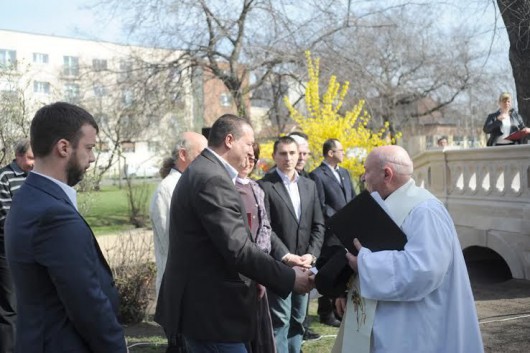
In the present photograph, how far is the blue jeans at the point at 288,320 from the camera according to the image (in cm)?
543

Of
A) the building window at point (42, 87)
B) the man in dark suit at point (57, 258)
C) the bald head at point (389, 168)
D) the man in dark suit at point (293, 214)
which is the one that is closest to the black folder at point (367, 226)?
the bald head at point (389, 168)

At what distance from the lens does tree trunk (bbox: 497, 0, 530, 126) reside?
9141 mm

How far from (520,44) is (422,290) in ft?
26.4

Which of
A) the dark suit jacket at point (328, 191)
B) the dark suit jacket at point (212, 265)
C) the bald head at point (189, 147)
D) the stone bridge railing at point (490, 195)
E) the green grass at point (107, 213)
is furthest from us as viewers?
the green grass at point (107, 213)

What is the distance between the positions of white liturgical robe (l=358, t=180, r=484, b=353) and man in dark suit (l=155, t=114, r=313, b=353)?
0.58 meters

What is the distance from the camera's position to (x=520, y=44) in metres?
10.2

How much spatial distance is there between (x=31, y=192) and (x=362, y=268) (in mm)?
1829

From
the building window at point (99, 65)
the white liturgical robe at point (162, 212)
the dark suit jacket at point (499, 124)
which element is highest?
the building window at point (99, 65)

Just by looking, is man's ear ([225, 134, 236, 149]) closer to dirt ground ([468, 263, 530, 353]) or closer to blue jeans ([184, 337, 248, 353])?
blue jeans ([184, 337, 248, 353])

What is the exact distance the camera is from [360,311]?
147 inches

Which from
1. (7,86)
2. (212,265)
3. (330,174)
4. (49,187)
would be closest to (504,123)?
(330,174)

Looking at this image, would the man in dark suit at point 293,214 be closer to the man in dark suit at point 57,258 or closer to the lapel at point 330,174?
the lapel at point 330,174

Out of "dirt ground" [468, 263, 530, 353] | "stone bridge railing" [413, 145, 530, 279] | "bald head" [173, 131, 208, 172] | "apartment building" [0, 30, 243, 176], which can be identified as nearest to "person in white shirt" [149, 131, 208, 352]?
"bald head" [173, 131, 208, 172]

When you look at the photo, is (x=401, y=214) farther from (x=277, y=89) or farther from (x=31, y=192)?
(x=277, y=89)
